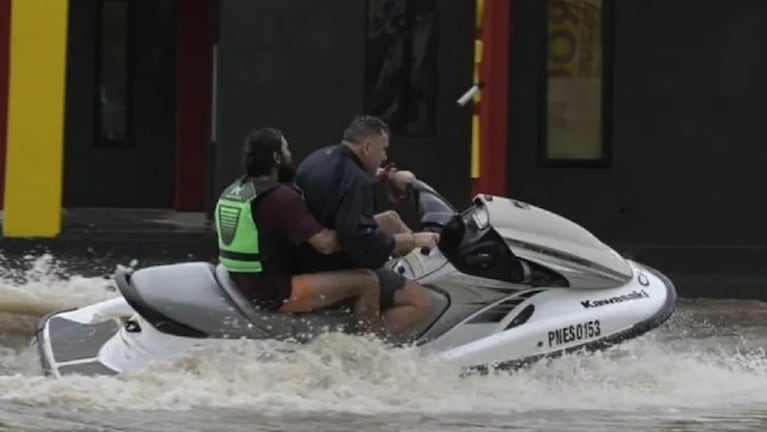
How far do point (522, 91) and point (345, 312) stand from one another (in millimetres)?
8059

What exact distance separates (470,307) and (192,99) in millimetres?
10673

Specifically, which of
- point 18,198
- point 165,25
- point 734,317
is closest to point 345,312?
point 734,317

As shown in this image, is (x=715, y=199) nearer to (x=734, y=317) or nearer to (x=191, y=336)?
(x=734, y=317)

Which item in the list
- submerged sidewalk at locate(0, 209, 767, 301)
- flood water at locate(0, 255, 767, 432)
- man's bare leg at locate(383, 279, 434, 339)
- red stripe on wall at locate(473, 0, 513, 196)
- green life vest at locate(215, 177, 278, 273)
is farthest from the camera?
red stripe on wall at locate(473, 0, 513, 196)

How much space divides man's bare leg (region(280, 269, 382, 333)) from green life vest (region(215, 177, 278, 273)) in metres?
0.24

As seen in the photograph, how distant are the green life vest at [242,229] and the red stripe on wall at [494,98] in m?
7.22

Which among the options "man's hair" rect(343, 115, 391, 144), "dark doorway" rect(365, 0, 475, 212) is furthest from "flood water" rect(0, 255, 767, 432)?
"dark doorway" rect(365, 0, 475, 212)

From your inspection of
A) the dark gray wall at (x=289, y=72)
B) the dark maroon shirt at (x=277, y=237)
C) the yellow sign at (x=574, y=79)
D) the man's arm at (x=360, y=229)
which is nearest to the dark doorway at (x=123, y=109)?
the dark gray wall at (x=289, y=72)

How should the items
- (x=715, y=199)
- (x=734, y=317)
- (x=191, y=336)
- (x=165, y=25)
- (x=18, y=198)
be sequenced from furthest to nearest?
(x=165, y=25)
(x=715, y=199)
(x=18, y=198)
(x=734, y=317)
(x=191, y=336)

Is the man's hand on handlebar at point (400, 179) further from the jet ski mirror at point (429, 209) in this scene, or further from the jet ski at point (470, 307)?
the jet ski at point (470, 307)

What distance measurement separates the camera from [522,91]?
50.1 ft

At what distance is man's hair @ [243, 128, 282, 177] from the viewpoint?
751 cm

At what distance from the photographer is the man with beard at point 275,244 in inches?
289

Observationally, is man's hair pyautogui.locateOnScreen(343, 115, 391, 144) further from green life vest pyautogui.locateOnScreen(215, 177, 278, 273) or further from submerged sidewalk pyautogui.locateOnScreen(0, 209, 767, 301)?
submerged sidewalk pyautogui.locateOnScreen(0, 209, 767, 301)
